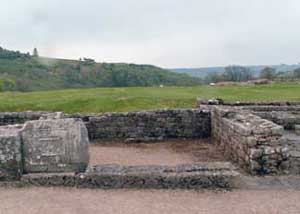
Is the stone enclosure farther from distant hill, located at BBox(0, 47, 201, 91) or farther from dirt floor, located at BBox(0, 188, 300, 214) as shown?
distant hill, located at BBox(0, 47, 201, 91)

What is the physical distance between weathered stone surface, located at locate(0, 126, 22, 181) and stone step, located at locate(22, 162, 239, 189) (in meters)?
0.25

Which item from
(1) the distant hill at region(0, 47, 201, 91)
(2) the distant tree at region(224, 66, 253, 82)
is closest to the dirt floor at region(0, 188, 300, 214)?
(1) the distant hill at region(0, 47, 201, 91)

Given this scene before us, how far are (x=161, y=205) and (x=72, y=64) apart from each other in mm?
56753

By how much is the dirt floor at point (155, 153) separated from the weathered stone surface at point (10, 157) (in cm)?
269

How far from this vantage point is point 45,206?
758cm

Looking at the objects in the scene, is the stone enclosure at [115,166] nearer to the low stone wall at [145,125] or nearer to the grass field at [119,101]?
the low stone wall at [145,125]

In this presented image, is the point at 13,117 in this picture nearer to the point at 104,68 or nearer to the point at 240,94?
the point at 240,94

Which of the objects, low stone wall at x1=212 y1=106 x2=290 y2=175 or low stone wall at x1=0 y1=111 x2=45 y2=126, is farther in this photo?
low stone wall at x1=0 y1=111 x2=45 y2=126

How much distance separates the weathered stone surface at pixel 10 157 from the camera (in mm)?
8797

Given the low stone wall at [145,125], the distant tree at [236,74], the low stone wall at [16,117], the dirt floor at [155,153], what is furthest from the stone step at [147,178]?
the distant tree at [236,74]

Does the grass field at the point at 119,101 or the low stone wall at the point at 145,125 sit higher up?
the grass field at the point at 119,101

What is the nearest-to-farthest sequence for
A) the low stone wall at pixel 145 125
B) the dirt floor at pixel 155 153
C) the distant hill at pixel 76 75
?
the dirt floor at pixel 155 153
the low stone wall at pixel 145 125
the distant hill at pixel 76 75

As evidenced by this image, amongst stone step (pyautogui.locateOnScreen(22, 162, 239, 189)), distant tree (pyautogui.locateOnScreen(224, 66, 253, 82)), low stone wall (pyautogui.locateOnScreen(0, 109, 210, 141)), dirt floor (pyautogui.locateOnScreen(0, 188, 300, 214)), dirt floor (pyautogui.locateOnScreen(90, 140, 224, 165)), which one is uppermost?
distant tree (pyautogui.locateOnScreen(224, 66, 253, 82))

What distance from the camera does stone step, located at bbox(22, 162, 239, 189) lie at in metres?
8.60
